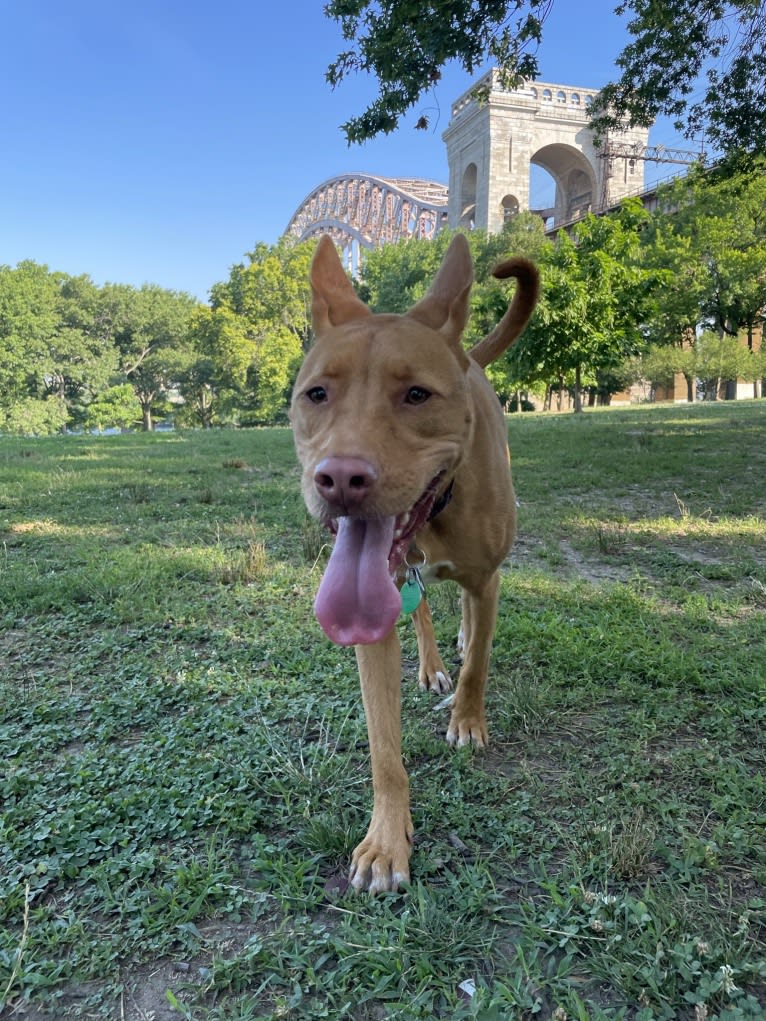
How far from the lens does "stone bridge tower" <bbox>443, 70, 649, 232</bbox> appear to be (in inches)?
2709

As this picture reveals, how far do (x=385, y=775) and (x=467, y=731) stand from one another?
663 millimetres

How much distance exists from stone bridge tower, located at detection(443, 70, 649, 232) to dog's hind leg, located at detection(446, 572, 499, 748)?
73.3 metres

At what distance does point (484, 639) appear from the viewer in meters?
2.88

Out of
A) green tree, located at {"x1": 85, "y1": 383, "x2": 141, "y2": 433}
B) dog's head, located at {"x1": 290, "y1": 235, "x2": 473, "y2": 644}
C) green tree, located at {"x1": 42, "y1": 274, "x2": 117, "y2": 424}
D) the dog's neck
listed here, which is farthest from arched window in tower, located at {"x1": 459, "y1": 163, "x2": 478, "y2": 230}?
the dog's neck

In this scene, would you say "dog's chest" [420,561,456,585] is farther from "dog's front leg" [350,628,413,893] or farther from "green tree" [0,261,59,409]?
→ "green tree" [0,261,59,409]

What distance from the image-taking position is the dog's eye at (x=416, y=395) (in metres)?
2.21

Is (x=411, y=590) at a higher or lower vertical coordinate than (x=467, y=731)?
higher

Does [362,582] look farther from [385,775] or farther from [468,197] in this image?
[468,197]

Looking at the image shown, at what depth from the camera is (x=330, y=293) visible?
282 centimetres

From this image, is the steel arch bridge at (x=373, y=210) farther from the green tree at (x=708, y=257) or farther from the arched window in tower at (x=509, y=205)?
the green tree at (x=708, y=257)

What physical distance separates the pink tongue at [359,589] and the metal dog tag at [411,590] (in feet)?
1.53

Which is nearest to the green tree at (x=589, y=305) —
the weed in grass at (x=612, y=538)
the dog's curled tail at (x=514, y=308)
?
the weed in grass at (x=612, y=538)

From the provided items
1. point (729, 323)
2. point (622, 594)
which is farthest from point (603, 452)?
point (729, 323)

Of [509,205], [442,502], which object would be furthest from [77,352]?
[442,502]
